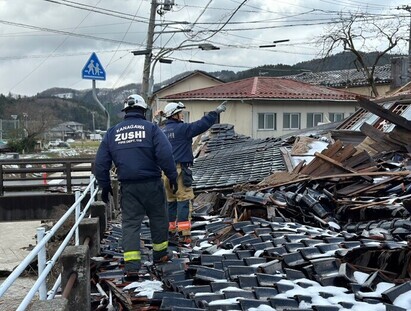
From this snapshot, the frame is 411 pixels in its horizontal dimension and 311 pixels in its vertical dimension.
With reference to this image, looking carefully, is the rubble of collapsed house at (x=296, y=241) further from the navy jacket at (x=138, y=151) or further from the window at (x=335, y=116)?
the window at (x=335, y=116)

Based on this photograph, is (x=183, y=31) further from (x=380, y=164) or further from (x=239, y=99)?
(x=380, y=164)

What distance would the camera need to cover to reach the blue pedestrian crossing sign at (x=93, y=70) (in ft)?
34.7

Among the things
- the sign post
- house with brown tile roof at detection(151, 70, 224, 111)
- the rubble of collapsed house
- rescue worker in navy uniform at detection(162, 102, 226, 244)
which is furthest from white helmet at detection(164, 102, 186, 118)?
house with brown tile roof at detection(151, 70, 224, 111)

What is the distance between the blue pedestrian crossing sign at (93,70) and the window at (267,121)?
639 inches

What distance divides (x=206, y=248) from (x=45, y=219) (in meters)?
10.9

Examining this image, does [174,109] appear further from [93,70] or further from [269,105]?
[269,105]

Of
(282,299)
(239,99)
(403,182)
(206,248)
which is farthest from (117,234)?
(239,99)

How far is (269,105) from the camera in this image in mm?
26156

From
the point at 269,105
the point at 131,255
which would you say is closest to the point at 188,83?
the point at 269,105

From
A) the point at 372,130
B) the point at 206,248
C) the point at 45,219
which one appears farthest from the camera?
the point at 45,219

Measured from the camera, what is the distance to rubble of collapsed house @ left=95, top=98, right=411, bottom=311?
395 centimetres

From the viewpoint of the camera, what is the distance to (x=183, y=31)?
2148cm

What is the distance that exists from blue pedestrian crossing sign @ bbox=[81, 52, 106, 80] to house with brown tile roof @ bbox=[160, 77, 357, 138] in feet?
48.8

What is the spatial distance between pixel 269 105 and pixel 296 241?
2141 cm
